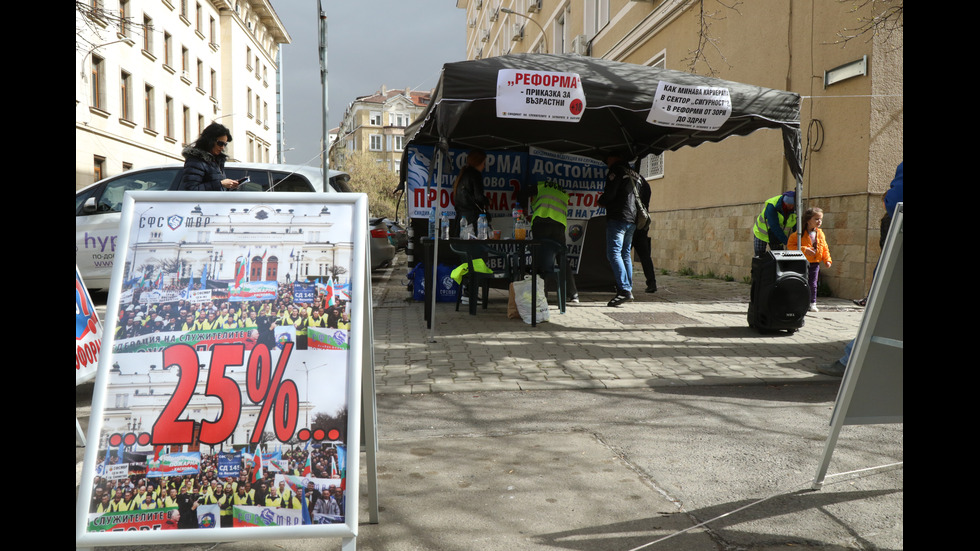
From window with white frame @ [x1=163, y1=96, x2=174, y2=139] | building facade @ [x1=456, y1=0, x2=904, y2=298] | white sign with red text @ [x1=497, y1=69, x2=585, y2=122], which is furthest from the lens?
window with white frame @ [x1=163, y1=96, x2=174, y2=139]

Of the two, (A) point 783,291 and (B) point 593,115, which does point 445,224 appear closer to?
(B) point 593,115

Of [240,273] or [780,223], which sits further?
[780,223]

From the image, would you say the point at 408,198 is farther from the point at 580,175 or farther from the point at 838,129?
the point at 838,129

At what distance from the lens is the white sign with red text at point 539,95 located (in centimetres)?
709

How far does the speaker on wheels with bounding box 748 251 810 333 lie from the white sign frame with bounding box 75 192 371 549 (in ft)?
19.1

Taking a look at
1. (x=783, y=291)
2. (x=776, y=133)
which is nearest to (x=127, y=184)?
A: (x=783, y=291)

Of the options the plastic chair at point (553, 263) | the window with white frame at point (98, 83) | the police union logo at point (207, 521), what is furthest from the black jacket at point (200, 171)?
the window with white frame at point (98, 83)

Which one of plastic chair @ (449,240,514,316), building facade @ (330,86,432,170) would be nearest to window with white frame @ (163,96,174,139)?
plastic chair @ (449,240,514,316)

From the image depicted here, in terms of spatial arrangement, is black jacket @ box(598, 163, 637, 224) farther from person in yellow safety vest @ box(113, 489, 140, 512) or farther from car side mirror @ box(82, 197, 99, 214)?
person in yellow safety vest @ box(113, 489, 140, 512)

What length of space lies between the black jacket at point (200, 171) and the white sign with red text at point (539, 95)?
8.80 feet

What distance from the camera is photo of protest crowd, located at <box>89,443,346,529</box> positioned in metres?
2.14

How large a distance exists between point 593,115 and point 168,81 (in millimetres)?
28342

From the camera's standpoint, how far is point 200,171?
6.32 meters

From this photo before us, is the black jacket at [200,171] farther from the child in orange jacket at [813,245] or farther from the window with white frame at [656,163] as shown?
the window with white frame at [656,163]
